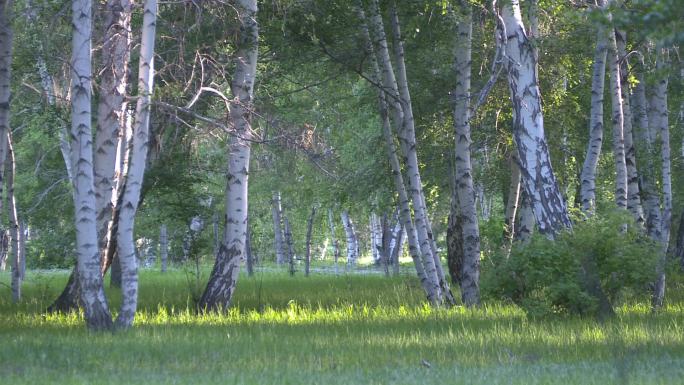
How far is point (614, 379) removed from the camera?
8695mm

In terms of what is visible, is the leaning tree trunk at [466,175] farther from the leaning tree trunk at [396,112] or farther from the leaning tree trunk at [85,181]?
the leaning tree trunk at [85,181]

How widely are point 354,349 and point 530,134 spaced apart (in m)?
5.32

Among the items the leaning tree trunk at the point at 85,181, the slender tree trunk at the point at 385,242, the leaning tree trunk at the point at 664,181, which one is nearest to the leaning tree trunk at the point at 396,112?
the leaning tree trunk at the point at 664,181

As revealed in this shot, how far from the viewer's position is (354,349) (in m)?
11.9

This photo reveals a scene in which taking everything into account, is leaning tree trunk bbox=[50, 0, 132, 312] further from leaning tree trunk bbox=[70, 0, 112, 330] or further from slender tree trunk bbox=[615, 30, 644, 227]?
slender tree trunk bbox=[615, 30, 644, 227]

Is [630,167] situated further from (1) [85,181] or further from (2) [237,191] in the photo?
(1) [85,181]

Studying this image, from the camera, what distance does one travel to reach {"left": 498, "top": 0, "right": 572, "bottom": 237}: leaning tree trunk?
1523 cm

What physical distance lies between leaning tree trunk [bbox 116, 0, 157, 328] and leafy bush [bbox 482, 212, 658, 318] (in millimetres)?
5321

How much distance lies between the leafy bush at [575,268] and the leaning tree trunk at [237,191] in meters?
5.48

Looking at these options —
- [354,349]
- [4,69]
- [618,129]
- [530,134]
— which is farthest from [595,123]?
[4,69]

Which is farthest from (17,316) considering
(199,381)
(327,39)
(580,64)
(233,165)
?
(580,64)

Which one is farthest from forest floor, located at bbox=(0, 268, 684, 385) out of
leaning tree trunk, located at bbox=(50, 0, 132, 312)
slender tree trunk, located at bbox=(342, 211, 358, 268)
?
slender tree trunk, located at bbox=(342, 211, 358, 268)

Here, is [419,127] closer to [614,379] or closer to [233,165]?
[233,165]

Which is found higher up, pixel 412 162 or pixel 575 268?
pixel 412 162
